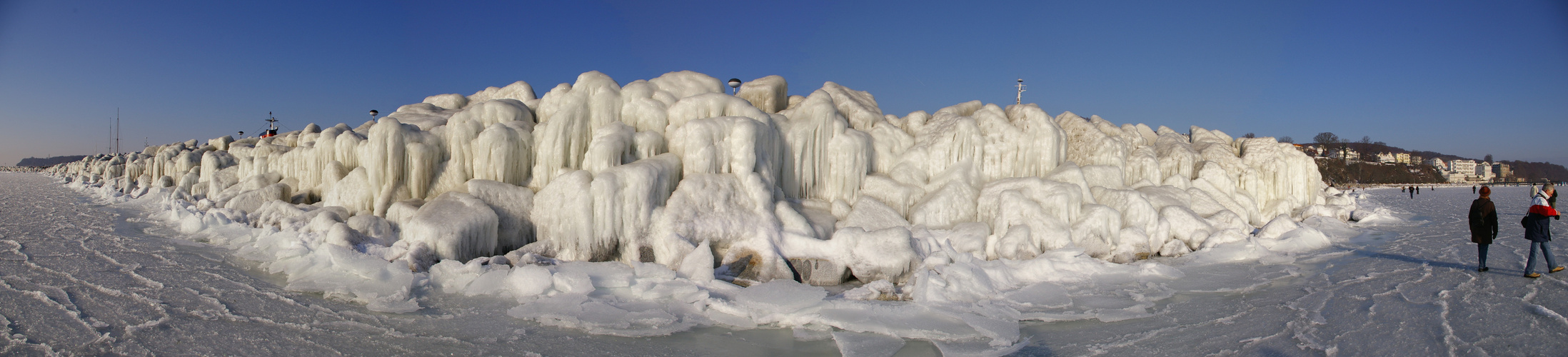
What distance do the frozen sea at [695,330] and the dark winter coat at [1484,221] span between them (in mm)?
559

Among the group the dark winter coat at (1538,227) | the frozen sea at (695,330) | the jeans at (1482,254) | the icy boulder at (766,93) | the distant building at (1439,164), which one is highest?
the distant building at (1439,164)

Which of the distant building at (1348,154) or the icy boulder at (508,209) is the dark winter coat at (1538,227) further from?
the distant building at (1348,154)

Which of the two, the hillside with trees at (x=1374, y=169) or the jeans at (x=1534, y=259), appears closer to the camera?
the jeans at (x=1534, y=259)

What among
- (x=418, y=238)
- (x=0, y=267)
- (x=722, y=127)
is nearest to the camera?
(x=0, y=267)

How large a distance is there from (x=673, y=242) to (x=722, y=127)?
2.84 metres

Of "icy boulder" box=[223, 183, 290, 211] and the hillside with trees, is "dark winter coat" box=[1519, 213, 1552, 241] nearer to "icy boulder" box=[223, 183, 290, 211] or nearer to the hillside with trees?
"icy boulder" box=[223, 183, 290, 211]

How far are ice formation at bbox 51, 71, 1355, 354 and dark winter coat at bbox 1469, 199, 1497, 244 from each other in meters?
3.72

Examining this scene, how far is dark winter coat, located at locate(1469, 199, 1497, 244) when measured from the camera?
925 centimetres

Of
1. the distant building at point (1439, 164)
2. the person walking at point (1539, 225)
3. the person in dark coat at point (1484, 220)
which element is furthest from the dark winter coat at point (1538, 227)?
the distant building at point (1439, 164)

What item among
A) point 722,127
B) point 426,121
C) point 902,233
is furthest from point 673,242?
point 426,121

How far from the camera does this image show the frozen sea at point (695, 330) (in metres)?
6.46

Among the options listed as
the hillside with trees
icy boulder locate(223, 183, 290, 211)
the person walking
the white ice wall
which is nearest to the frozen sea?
the person walking

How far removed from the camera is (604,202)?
38.6 ft

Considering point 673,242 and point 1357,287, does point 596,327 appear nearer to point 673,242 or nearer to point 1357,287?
point 673,242
